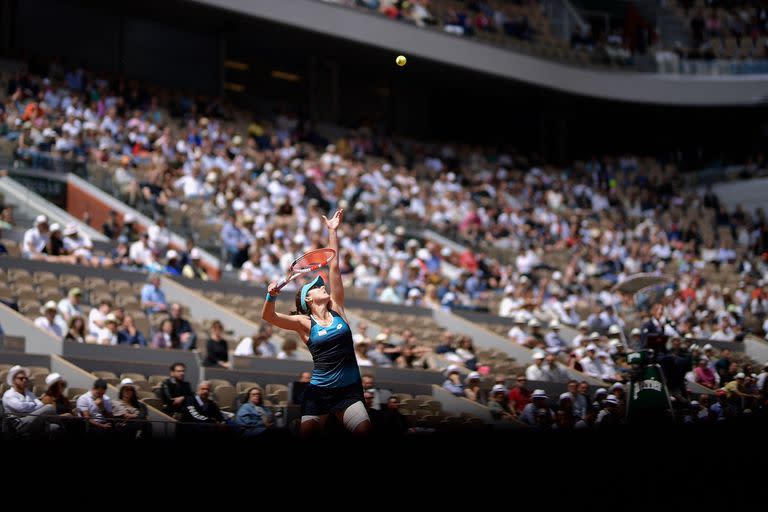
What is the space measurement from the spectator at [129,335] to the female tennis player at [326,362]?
24.0 feet

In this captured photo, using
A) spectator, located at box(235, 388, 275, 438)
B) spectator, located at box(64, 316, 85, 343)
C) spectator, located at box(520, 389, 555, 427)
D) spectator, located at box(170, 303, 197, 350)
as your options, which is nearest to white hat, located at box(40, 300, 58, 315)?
spectator, located at box(64, 316, 85, 343)

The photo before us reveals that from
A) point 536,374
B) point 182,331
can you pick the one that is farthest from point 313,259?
point 536,374

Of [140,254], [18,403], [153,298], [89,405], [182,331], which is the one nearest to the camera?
[18,403]

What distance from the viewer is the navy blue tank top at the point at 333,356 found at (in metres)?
8.78

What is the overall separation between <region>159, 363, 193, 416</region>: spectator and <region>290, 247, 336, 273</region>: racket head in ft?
13.2

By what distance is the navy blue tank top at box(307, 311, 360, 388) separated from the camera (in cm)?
878

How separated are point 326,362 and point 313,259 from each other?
84 centimetres

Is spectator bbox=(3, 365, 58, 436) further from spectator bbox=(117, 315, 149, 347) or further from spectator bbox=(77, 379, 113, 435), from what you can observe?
spectator bbox=(117, 315, 149, 347)

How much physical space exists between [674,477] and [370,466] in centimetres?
178

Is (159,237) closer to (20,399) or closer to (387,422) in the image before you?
(20,399)

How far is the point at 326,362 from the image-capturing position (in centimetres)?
884

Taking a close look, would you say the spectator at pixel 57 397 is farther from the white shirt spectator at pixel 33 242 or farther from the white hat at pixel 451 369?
the white shirt spectator at pixel 33 242

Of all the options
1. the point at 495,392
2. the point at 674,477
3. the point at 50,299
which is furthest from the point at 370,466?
the point at 50,299

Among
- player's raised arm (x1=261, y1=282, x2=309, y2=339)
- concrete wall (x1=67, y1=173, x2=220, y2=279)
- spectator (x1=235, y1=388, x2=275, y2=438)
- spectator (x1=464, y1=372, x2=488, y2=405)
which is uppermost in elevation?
concrete wall (x1=67, y1=173, x2=220, y2=279)
